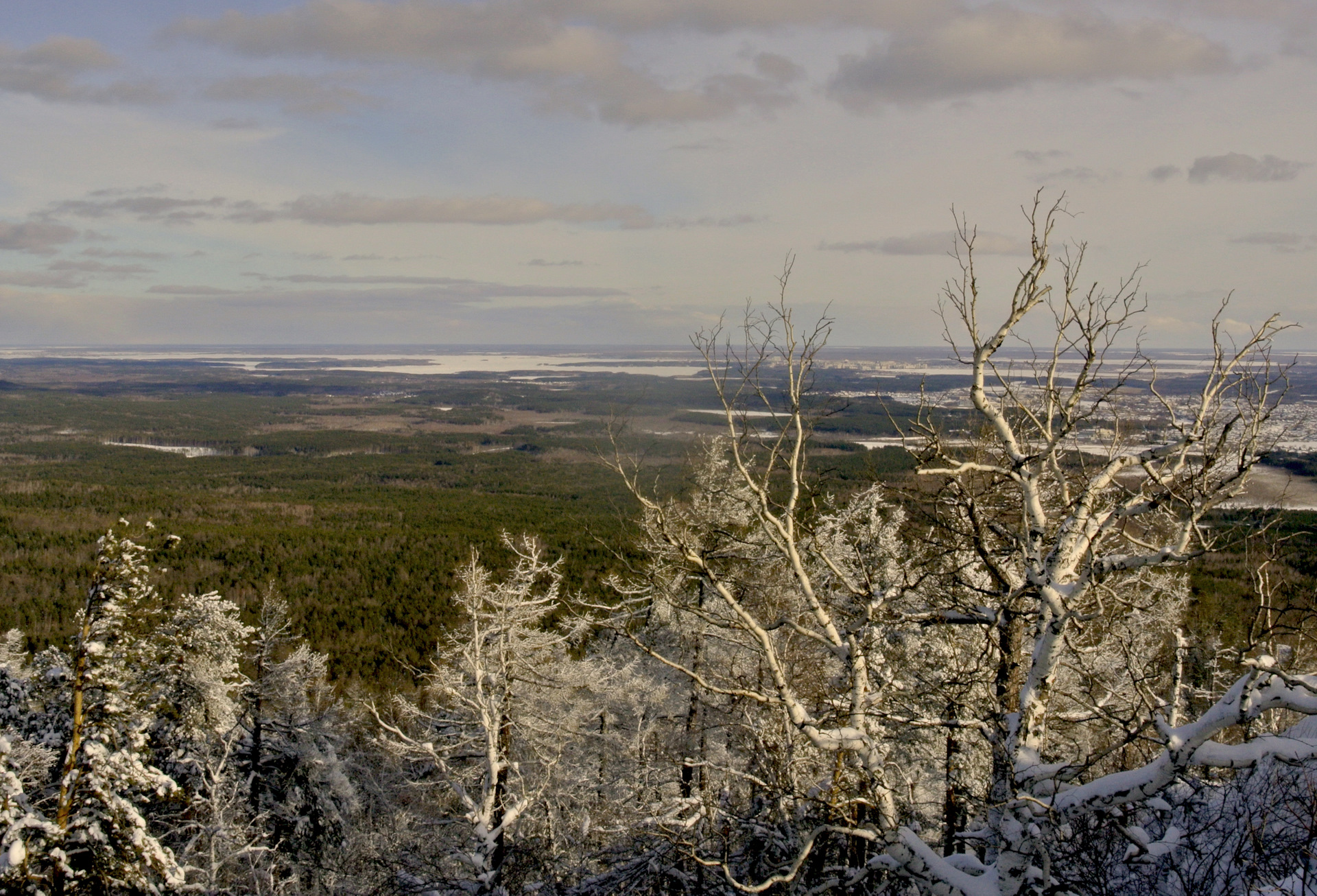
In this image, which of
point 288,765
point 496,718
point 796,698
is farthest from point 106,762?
point 288,765

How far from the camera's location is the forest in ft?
18.9

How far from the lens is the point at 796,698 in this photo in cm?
681

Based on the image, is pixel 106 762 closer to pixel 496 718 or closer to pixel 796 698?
pixel 496 718

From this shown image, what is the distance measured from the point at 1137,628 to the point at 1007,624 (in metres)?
8.23

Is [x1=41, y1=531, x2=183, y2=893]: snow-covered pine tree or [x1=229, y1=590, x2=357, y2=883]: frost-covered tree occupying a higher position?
[x1=41, y1=531, x2=183, y2=893]: snow-covered pine tree

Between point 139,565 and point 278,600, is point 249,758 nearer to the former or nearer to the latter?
point 278,600

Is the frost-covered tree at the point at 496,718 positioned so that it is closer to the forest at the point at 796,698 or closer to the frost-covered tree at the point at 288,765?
the forest at the point at 796,698

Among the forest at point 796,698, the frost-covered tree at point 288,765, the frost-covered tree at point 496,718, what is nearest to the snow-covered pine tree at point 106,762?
the forest at point 796,698

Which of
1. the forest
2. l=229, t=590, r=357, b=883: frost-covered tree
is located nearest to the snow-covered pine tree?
the forest

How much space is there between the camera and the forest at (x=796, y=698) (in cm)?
575

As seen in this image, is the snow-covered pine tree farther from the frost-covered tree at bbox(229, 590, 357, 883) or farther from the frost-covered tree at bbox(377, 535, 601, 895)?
the frost-covered tree at bbox(229, 590, 357, 883)

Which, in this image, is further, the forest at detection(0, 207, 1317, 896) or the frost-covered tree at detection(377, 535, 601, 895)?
the frost-covered tree at detection(377, 535, 601, 895)

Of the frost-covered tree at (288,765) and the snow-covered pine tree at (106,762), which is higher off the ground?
the snow-covered pine tree at (106,762)

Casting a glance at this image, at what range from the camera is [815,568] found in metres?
15.2
